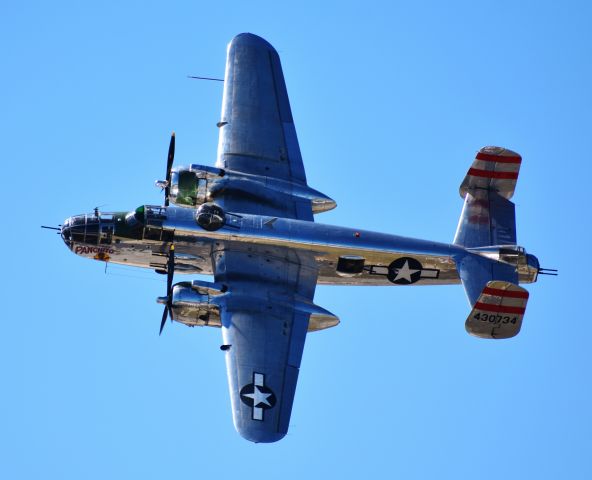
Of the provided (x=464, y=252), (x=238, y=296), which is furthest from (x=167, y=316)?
(x=464, y=252)

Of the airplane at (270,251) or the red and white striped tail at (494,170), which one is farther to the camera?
the red and white striped tail at (494,170)

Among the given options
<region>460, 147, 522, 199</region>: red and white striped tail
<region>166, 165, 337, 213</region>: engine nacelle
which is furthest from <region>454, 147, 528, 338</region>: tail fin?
<region>166, 165, 337, 213</region>: engine nacelle

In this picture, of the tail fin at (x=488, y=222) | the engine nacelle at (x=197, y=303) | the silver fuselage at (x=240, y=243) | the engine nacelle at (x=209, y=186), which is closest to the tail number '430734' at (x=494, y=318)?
the tail fin at (x=488, y=222)

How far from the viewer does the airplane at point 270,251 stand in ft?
155

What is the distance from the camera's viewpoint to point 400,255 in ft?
165

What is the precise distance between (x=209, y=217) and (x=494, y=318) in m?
9.40

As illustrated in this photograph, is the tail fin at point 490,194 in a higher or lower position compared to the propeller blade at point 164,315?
higher

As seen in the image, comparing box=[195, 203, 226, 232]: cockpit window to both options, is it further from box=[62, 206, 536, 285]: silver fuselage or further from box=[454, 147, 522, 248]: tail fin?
box=[454, 147, 522, 248]: tail fin

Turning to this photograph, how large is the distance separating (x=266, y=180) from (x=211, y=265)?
3.88 metres

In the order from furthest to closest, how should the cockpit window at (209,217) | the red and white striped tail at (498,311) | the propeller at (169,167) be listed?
1. the propeller at (169,167)
2. the cockpit window at (209,217)
3. the red and white striped tail at (498,311)

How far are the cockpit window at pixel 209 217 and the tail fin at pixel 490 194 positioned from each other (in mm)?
8066

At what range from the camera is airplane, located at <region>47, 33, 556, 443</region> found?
47250mm

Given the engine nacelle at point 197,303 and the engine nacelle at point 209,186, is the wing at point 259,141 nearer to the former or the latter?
the engine nacelle at point 209,186

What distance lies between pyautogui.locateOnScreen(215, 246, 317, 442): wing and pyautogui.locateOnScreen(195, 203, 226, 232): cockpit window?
88cm
